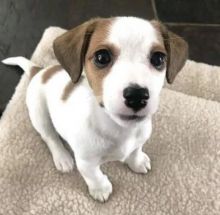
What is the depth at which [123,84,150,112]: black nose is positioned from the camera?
1176 mm

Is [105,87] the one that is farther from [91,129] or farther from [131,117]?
[91,129]

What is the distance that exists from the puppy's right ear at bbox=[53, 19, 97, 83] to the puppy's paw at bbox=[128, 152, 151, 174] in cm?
54

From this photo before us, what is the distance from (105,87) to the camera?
1247 millimetres

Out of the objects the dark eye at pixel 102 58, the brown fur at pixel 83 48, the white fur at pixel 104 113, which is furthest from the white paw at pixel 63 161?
the dark eye at pixel 102 58

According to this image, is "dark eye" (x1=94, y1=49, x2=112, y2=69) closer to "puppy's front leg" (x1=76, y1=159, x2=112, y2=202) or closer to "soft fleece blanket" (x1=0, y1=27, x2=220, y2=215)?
"puppy's front leg" (x1=76, y1=159, x2=112, y2=202)

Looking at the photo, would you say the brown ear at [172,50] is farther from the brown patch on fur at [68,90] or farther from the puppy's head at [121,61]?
the brown patch on fur at [68,90]

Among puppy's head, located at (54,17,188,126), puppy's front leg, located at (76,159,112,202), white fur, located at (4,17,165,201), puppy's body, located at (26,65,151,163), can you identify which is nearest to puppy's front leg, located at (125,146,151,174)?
white fur, located at (4,17,165,201)

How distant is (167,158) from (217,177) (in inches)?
8.2

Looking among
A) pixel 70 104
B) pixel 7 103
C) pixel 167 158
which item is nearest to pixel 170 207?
pixel 167 158

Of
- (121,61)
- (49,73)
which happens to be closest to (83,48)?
(121,61)

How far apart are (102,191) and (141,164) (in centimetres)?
19

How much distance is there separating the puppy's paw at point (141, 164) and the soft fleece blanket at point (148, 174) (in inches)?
1.0

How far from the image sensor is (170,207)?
1768 millimetres

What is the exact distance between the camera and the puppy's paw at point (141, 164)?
181cm
